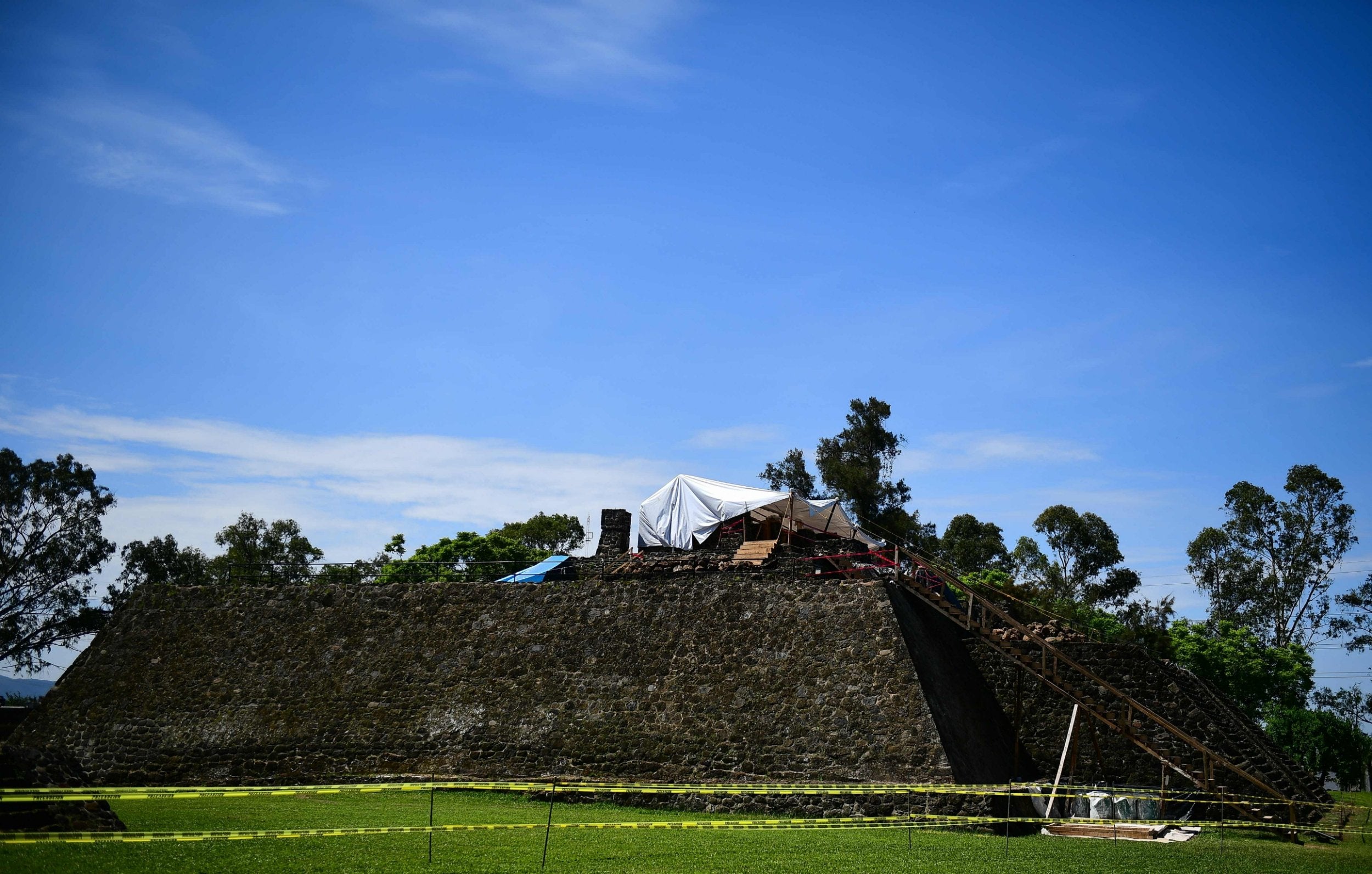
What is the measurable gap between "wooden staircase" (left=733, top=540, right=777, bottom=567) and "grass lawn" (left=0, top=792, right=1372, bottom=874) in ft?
21.6

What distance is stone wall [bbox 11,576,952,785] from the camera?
747 inches

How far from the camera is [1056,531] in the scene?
50938 millimetres

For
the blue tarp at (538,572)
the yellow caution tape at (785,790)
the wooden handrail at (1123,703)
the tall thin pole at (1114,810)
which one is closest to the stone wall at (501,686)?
the yellow caution tape at (785,790)

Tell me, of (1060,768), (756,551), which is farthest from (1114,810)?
(756,551)

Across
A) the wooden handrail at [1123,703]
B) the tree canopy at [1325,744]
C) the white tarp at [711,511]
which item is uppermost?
the white tarp at [711,511]

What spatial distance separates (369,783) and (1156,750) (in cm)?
1471

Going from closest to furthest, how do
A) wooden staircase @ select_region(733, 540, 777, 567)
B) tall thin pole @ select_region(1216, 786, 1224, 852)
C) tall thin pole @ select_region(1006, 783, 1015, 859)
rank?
1. tall thin pole @ select_region(1006, 783, 1015, 859)
2. tall thin pole @ select_region(1216, 786, 1224, 852)
3. wooden staircase @ select_region(733, 540, 777, 567)

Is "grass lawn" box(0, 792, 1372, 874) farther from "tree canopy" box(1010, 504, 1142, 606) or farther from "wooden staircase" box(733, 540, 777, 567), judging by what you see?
"tree canopy" box(1010, 504, 1142, 606)

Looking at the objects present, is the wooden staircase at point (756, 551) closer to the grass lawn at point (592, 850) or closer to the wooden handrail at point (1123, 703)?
the wooden handrail at point (1123, 703)

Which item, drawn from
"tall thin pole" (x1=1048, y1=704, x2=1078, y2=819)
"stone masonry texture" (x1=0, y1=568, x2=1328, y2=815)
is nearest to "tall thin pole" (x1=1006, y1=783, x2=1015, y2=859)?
"stone masonry texture" (x1=0, y1=568, x2=1328, y2=815)

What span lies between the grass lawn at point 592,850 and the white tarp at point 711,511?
31.1 ft

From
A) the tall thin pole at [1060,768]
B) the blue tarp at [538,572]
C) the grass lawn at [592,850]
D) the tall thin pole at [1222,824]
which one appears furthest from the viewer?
the blue tarp at [538,572]

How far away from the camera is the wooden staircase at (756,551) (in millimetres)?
22891

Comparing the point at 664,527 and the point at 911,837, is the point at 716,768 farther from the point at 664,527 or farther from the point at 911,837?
the point at 664,527
